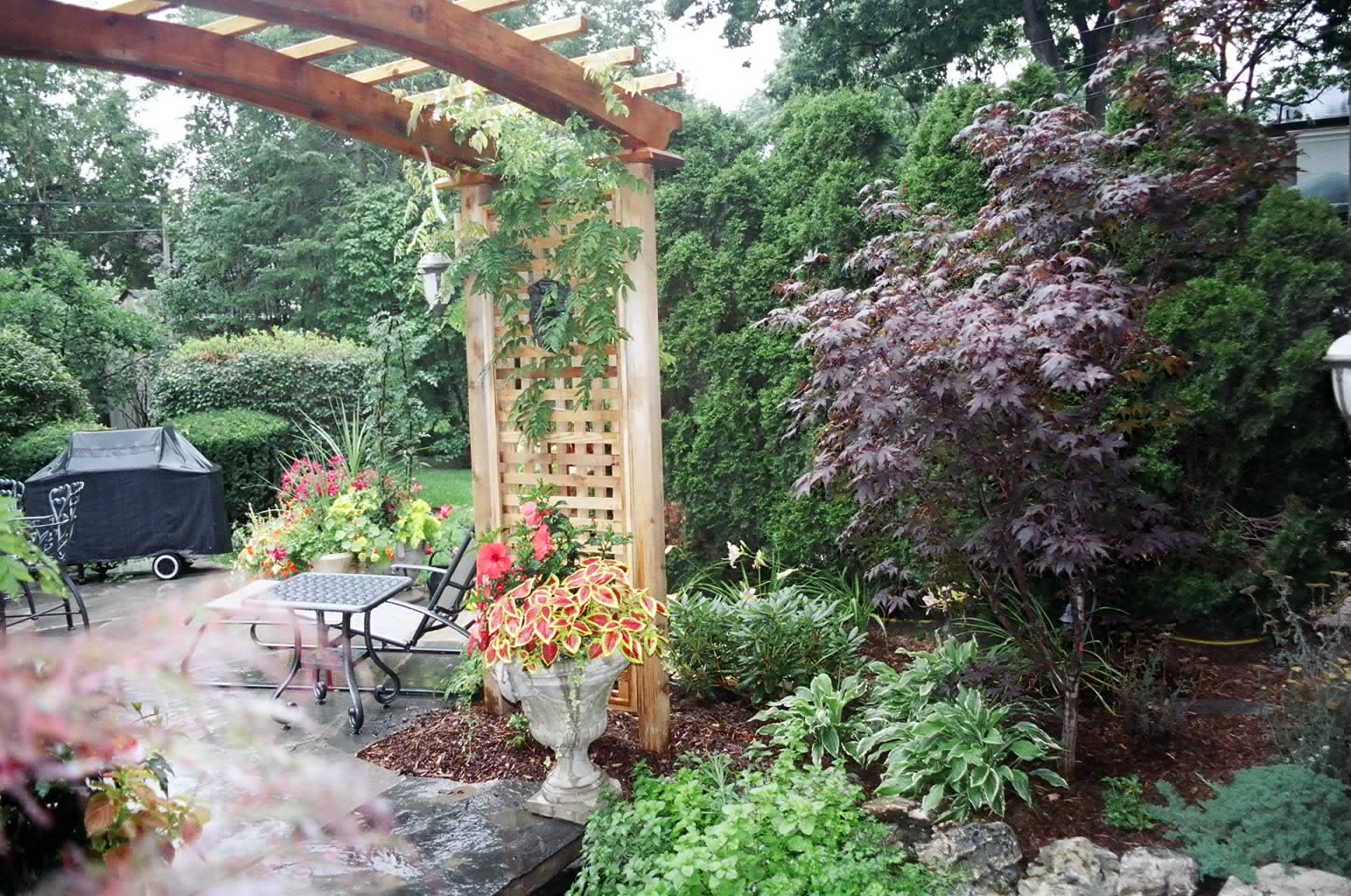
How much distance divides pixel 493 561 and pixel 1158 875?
2.18 meters

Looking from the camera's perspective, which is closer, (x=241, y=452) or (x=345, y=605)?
(x=345, y=605)

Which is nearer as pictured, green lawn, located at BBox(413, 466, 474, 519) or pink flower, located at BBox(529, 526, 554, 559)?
pink flower, located at BBox(529, 526, 554, 559)

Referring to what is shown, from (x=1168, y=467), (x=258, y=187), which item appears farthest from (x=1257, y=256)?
(x=258, y=187)

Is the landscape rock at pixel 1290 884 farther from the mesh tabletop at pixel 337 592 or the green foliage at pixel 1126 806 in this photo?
the mesh tabletop at pixel 337 592

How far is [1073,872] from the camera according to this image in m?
2.76

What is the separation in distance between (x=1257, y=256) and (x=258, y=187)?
15343 millimetres

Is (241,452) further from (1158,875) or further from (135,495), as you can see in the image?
(1158,875)

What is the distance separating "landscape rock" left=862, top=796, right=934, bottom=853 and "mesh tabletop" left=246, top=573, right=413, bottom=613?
201cm

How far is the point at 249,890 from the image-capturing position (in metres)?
0.74

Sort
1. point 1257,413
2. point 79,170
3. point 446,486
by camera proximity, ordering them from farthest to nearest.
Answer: point 79,170, point 446,486, point 1257,413

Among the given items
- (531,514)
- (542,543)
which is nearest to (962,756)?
(542,543)

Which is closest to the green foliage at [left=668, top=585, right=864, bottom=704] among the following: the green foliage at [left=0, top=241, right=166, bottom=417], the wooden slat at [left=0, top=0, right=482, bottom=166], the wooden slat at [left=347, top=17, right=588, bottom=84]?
the wooden slat at [left=0, top=0, right=482, bottom=166]

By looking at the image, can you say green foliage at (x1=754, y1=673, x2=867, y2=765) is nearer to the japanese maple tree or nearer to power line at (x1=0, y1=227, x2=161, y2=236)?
the japanese maple tree

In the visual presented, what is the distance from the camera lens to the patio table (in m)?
3.76
